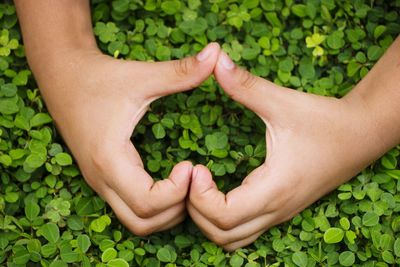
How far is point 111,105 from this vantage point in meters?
2.00

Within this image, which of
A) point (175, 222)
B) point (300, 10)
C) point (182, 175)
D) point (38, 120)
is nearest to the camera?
point (182, 175)

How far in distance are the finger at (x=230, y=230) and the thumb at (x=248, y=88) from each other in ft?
1.06

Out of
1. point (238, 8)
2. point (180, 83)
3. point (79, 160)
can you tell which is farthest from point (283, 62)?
point (79, 160)

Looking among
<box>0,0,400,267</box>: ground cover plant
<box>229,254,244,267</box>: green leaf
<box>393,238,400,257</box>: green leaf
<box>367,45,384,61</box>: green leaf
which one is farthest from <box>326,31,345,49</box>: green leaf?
<box>229,254,244,267</box>: green leaf

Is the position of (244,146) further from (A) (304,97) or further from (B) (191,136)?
(A) (304,97)

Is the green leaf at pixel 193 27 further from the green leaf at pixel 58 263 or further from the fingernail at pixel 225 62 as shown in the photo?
the green leaf at pixel 58 263

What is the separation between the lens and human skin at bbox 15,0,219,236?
193 cm

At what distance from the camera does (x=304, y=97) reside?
79.4 inches

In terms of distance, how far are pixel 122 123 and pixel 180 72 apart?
23 cm

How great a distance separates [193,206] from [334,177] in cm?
45

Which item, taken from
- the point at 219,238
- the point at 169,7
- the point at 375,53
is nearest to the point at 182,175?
the point at 219,238

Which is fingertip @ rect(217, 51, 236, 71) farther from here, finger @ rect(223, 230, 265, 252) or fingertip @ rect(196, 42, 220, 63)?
finger @ rect(223, 230, 265, 252)

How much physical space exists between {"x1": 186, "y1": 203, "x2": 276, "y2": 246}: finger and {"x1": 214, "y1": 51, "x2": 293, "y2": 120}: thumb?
322mm

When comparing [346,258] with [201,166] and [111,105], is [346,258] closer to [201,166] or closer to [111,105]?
[201,166]
